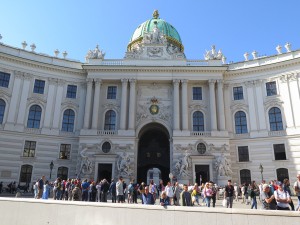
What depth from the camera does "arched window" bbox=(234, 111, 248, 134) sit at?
123ft

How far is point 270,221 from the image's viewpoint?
9523 mm

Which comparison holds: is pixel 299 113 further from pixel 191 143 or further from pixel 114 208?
pixel 114 208

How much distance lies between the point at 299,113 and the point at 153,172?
5020cm

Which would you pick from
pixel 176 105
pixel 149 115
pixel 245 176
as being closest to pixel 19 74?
pixel 149 115

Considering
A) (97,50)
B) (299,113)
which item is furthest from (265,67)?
(97,50)

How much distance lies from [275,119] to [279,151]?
15.0 feet

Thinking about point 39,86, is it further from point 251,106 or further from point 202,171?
point 251,106

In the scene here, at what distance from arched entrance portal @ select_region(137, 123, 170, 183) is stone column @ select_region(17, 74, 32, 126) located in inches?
677

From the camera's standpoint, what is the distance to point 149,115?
126 ft

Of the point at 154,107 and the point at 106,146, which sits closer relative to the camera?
the point at 106,146

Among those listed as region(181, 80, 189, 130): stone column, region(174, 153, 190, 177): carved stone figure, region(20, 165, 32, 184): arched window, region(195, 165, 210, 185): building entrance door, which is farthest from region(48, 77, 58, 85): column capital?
region(195, 165, 210, 185): building entrance door

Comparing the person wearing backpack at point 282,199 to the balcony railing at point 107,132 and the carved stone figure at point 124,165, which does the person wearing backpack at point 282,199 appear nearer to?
the carved stone figure at point 124,165

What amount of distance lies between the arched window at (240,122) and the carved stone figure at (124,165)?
16.6 metres

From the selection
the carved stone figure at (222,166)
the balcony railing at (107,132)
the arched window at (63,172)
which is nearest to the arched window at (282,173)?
the carved stone figure at (222,166)
